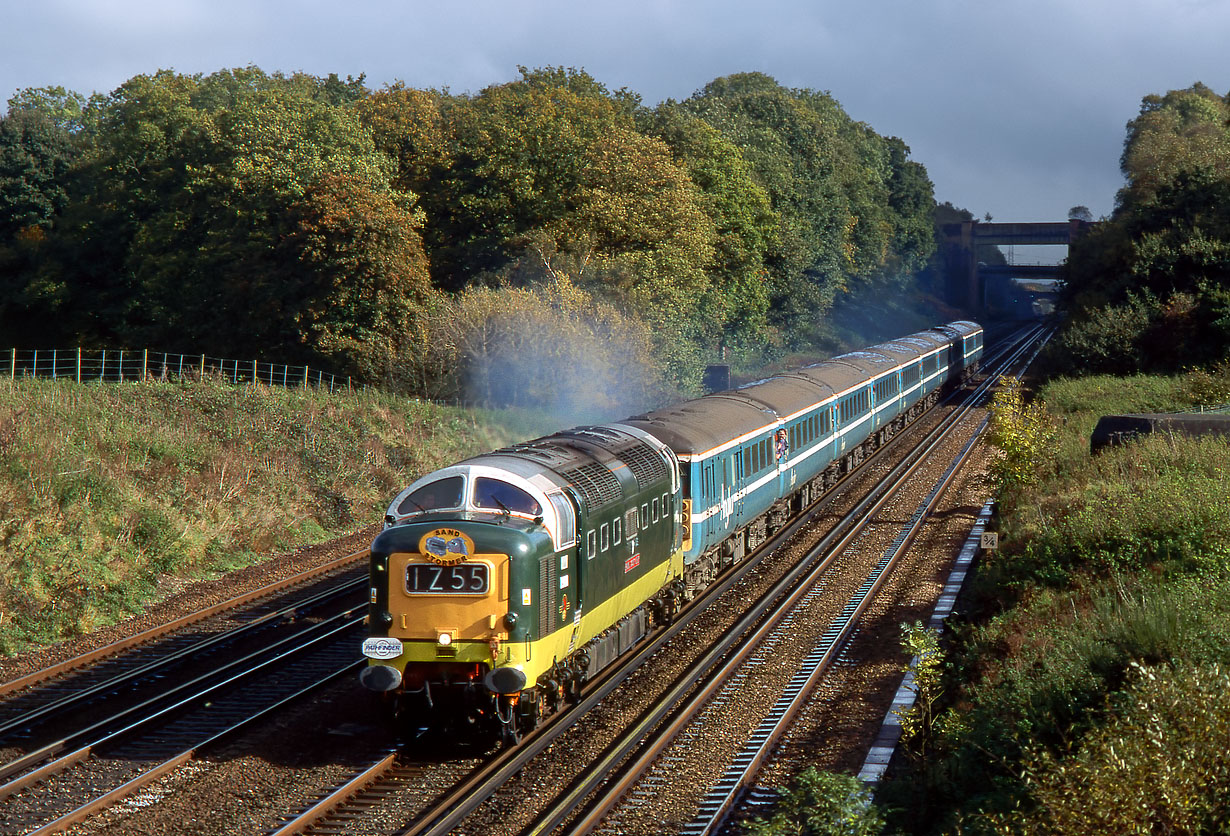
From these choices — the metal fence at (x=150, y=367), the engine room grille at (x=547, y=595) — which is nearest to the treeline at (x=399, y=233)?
the metal fence at (x=150, y=367)

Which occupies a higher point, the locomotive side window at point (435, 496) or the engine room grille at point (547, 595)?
the locomotive side window at point (435, 496)

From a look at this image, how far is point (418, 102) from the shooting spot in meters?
59.6

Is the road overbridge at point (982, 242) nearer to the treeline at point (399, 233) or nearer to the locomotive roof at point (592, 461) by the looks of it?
the treeline at point (399, 233)

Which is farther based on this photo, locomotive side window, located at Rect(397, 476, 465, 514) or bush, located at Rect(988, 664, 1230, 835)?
locomotive side window, located at Rect(397, 476, 465, 514)

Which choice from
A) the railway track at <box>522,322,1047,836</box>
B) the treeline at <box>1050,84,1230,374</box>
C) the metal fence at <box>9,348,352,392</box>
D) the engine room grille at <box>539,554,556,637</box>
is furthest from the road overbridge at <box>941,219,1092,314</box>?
the engine room grille at <box>539,554,556,637</box>

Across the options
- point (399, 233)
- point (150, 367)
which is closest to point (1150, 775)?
point (399, 233)

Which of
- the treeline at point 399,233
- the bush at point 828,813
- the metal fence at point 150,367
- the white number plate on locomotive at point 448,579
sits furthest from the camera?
the metal fence at point 150,367

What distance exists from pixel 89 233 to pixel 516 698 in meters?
50.0

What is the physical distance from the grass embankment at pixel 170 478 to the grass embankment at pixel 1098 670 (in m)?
14.9

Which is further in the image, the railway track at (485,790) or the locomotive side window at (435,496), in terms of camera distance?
the locomotive side window at (435,496)

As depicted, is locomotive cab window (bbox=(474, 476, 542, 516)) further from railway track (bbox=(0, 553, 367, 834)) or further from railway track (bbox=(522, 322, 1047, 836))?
railway track (bbox=(0, 553, 367, 834))

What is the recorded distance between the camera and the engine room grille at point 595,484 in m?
15.1

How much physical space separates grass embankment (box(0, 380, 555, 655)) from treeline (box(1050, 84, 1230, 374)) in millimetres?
27576

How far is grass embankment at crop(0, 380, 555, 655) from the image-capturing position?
20.5 metres
